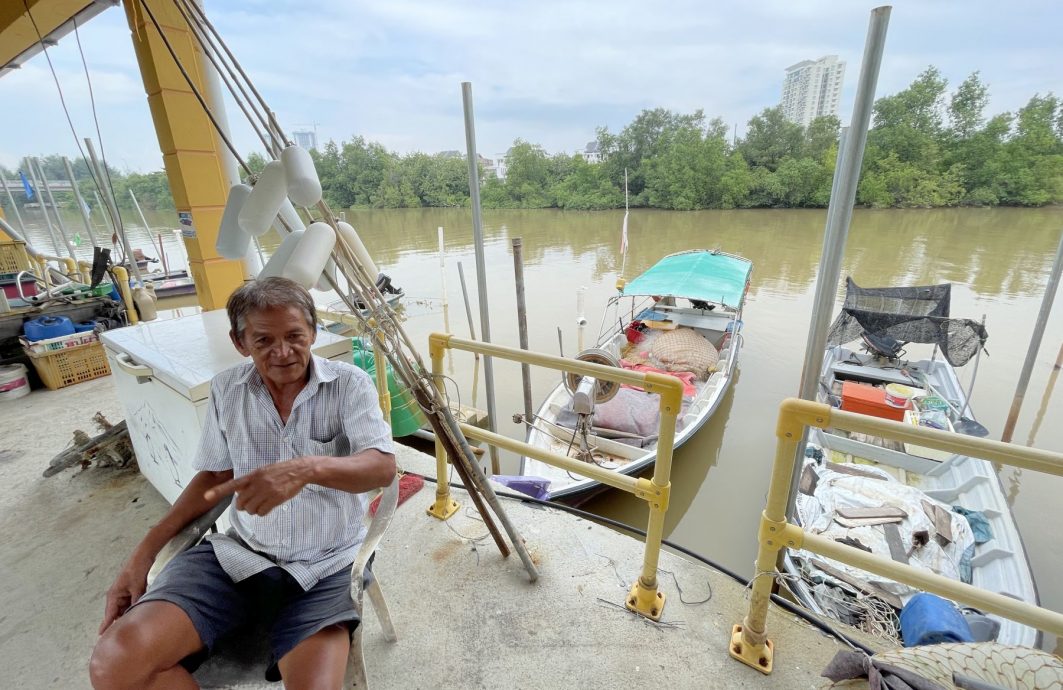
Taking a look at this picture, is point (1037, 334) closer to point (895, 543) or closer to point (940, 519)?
point (940, 519)

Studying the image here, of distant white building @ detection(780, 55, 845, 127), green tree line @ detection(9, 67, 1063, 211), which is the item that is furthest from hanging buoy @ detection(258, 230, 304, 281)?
distant white building @ detection(780, 55, 845, 127)

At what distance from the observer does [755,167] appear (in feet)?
95.8

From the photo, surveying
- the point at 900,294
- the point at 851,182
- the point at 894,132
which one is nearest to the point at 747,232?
the point at 894,132

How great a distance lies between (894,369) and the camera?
681 cm

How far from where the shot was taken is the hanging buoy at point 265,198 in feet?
3.66

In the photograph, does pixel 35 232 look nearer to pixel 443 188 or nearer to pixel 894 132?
pixel 443 188

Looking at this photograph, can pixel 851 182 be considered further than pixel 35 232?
No

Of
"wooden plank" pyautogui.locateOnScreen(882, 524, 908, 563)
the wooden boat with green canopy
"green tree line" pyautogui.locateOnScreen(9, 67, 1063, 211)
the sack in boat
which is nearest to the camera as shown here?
"wooden plank" pyautogui.locateOnScreen(882, 524, 908, 563)

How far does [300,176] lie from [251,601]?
3.74 feet

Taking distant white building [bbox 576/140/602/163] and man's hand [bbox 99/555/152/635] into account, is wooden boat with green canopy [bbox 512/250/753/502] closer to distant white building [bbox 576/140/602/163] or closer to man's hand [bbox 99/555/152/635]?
man's hand [bbox 99/555/152/635]

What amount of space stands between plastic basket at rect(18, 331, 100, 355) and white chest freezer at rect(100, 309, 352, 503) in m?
2.54

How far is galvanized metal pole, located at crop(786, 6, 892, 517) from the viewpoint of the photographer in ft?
6.16

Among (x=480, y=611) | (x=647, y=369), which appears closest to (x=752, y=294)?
(x=647, y=369)

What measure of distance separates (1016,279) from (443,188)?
30.2 m
